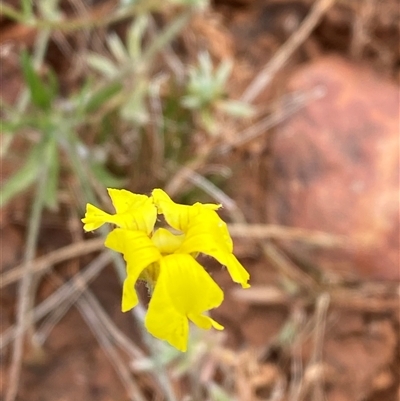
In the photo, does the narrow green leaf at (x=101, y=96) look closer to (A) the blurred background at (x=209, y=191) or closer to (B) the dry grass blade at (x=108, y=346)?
(A) the blurred background at (x=209, y=191)

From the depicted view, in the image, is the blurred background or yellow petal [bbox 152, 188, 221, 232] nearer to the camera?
yellow petal [bbox 152, 188, 221, 232]

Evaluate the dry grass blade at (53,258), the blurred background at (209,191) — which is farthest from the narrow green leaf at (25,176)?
the dry grass blade at (53,258)

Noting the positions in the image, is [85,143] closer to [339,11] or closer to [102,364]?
[102,364]

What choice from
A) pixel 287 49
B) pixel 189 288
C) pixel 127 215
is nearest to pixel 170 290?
pixel 189 288

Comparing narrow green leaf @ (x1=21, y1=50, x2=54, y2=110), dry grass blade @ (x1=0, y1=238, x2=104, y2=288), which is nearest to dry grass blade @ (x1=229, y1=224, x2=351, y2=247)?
dry grass blade @ (x1=0, y1=238, x2=104, y2=288)

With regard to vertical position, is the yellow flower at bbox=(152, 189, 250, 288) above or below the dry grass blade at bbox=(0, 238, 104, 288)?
above

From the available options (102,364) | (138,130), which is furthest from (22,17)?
(102,364)

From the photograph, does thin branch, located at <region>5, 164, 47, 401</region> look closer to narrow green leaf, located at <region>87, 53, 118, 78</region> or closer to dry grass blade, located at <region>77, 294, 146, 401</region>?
dry grass blade, located at <region>77, 294, 146, 401</region>
